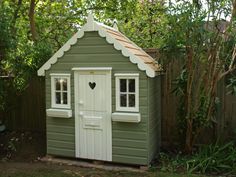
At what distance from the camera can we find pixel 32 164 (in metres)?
5.73

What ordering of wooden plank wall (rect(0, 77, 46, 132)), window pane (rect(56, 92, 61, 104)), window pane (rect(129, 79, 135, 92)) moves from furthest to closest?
wooden plank wall (rect(0, 77, 46, 132)) < window pane (rect(56, 92, 61, 104)) < window pane (rect(129, 79, 135, 92))

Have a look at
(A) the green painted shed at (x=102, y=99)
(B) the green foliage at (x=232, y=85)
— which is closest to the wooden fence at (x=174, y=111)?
(B) the green foliage at (x=232, y=85)

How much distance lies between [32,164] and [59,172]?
2.72ft

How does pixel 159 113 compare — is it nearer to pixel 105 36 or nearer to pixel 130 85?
pixel 130 85

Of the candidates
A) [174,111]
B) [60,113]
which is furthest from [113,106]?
[174,111]

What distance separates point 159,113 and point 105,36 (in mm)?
1979

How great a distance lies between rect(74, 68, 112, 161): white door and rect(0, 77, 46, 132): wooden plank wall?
2269 millimetres

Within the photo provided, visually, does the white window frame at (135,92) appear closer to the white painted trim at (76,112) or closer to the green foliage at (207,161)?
the white painted trim at (76,112)

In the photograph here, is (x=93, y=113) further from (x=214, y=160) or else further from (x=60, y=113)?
(x=214, y=160)

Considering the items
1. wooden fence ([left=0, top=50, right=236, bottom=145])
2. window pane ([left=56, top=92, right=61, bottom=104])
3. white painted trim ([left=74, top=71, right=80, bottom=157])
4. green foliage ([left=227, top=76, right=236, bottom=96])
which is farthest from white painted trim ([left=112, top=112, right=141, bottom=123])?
green foliage ([left=227, top=76, right=236, bottom=96])

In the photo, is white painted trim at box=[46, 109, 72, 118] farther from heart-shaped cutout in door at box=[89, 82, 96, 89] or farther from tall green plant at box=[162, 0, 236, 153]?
tall green plant at box=[162, 0, 236, 153]

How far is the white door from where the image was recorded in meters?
5.43

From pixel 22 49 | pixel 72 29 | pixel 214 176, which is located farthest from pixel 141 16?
pixel 214 176

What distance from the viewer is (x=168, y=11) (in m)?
5.44
